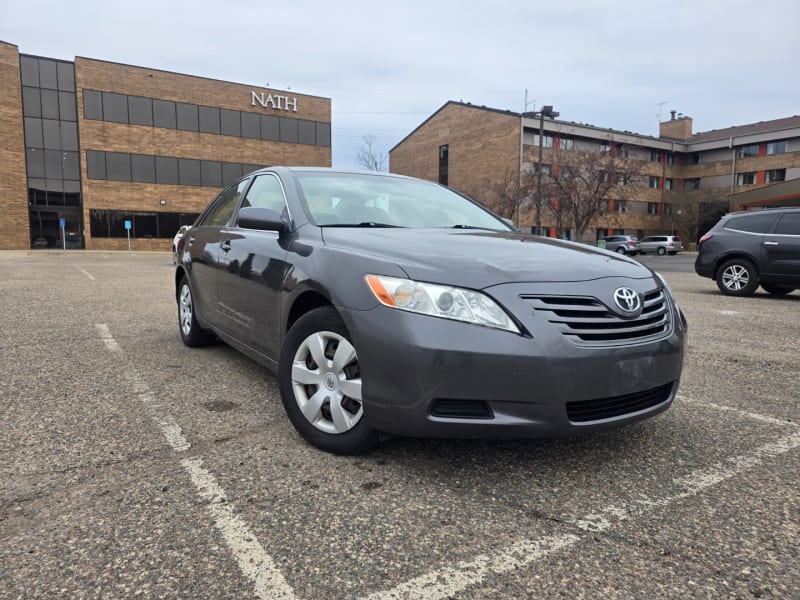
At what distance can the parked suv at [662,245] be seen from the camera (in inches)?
1685

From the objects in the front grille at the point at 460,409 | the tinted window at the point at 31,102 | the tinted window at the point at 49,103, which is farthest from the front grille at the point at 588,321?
the tinted window at the point at 31,102

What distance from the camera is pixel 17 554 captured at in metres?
1.88

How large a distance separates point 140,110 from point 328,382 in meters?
40.8

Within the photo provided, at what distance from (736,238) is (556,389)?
9.76 meters

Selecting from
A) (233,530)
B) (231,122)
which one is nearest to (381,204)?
(233,530)

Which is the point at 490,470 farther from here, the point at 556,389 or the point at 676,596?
the point at 676,596

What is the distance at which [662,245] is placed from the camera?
43.1 metres

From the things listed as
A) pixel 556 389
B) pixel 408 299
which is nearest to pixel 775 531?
pixel 556 389

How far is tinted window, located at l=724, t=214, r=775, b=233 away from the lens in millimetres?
9789

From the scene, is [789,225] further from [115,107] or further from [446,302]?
[115,107]

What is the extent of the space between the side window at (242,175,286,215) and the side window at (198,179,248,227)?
0.25m

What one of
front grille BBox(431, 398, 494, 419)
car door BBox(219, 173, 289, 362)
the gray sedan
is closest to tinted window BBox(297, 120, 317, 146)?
car door BBox(219, 173, 289, 362)

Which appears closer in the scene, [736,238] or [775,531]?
[775,531]

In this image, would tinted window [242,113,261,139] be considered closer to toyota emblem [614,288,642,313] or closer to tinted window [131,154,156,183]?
tinted window [131,154,156,183]
